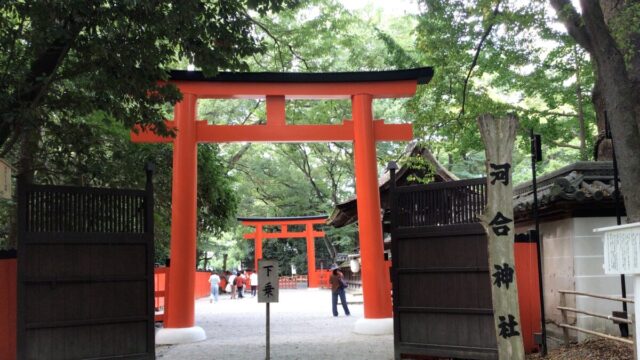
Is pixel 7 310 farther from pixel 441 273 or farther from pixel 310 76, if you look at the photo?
pixel 310 76

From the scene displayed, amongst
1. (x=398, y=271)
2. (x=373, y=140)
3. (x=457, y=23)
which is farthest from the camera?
(x=373, y=140)

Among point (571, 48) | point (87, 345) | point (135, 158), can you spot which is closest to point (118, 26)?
point (87, 345)

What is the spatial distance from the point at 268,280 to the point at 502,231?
5.21 metres

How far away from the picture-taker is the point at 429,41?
40.4ft

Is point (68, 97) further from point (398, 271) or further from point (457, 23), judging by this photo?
point (457, 23)

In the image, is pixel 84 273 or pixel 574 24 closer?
pixel 574 24

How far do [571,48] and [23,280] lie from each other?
12.0 meters

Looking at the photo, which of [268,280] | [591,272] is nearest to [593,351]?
[591,272]

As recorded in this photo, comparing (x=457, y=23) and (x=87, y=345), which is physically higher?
(x=457, y=23)

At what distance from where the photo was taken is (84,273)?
7867 millimetres

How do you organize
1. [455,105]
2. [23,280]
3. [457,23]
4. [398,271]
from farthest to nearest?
[455,105] < [457,23] < [398,271] < [23,280]

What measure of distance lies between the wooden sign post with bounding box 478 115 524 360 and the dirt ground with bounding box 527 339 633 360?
3028mm

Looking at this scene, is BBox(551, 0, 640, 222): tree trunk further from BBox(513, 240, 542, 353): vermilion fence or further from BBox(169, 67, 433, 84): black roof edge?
BBox(169, 67, 433, 84): black roof edge

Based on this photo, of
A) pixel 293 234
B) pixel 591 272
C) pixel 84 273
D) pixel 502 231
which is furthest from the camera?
pixel 293 234
